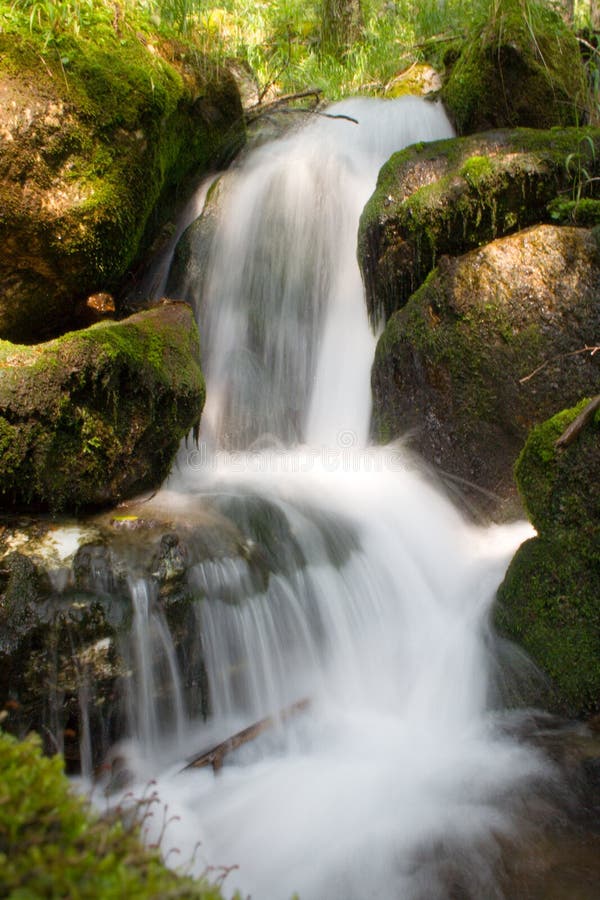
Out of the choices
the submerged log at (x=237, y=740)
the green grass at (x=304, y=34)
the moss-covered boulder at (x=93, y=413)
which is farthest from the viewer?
the green grass at (x=304, y=34)

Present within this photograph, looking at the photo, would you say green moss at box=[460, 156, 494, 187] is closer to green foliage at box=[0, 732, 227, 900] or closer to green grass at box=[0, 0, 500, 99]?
Result: green grass at box=[0, 0, 500, 99]

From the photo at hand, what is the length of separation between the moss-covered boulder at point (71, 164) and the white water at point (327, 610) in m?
1.61

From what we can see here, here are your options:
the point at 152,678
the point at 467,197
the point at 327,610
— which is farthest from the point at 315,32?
the point at 152,678

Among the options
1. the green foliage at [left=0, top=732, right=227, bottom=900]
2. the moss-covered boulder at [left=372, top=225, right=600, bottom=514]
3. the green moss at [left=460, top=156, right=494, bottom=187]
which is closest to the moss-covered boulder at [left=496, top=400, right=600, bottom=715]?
the moss-covered boulder at [left=372, top=225, right=600, bottom=514]

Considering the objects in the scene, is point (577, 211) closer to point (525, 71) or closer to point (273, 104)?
point (525, 71)

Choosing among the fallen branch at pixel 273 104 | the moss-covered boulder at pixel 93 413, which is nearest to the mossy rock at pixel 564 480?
the moss-covered boulder at pixel 93 413

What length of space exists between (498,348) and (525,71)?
356 cm

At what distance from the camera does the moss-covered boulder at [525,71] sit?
6.63 meters

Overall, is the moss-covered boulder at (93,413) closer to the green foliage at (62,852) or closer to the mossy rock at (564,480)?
the mossy rock at (564,480)

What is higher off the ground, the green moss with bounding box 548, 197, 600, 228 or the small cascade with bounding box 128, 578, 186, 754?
the green moss with bounding box 548, 197, 600, 228

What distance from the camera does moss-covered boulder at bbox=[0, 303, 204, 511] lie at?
11.5 ft

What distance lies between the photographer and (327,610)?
12.8ft

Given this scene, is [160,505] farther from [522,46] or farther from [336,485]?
[522,46]

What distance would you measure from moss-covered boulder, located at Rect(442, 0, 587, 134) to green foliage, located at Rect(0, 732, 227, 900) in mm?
7378
